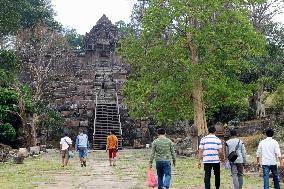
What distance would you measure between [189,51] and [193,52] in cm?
29

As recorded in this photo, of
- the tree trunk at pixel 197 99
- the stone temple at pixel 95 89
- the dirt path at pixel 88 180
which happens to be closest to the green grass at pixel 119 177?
the dirt path at pixel 88 180

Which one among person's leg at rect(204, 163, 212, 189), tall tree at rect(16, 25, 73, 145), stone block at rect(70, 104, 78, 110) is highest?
tall tree at rect(16, 25, 73, 145)

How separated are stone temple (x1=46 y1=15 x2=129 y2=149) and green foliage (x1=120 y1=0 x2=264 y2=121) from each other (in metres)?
9.35

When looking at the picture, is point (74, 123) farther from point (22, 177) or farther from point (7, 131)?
point (22, 177)

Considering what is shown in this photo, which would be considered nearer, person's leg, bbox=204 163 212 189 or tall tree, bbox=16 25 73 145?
person's leg, bbox=204 163 212 189

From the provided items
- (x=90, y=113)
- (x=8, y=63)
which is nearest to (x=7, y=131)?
(x=8, y=63)

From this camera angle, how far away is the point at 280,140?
21.5 metres

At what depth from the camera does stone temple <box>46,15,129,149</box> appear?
35.5 meters

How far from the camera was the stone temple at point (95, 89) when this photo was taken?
35469 mm

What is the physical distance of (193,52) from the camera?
24234 mm

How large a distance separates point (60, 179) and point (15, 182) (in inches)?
55.1

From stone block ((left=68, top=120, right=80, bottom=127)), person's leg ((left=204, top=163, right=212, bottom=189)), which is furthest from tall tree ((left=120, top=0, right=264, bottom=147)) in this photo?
person's leg ((left=204, top=163, right=212, bottom=189))

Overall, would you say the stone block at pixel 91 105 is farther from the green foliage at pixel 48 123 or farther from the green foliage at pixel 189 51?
the green foliage at pixel 189 51

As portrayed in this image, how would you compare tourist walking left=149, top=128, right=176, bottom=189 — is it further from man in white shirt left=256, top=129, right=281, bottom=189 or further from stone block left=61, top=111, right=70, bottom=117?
stone block left=61, top=111, right=70, bottom=117
